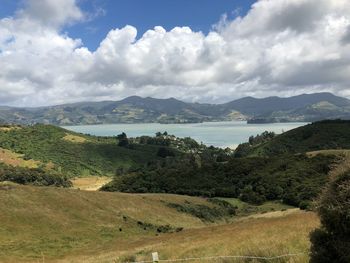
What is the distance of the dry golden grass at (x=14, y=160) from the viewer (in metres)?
156

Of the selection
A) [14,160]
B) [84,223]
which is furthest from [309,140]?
[84,223]

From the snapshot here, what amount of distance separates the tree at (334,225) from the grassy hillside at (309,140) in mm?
152592

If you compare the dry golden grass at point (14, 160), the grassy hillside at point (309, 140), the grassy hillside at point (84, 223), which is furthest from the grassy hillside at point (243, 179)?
the dry golden grass at point (14, 160)

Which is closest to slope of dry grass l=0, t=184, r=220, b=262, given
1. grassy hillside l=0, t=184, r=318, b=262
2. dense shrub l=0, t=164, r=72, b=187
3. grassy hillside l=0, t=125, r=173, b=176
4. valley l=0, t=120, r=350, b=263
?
grassy hillside l=0, t=184, r=318, b=262

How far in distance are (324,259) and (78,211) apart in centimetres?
4721

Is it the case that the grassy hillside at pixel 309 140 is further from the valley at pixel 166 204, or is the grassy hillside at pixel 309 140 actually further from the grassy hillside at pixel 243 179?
the grassy hillside at pixel 243 179

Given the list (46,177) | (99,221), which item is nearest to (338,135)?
(46,177)

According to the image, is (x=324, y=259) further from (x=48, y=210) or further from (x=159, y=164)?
(x=159, y=164)

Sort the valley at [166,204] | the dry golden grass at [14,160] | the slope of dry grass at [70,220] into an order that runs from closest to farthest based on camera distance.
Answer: the valley at [166,204]
the slope of dry grass at [70,220]
the dry golden grass at [14,160]

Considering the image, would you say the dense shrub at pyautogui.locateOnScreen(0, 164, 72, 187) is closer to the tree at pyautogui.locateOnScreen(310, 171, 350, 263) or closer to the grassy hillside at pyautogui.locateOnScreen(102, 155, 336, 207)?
the grassy hillside at pyautogui.locateOnScreen(102, 155, 336, 207)

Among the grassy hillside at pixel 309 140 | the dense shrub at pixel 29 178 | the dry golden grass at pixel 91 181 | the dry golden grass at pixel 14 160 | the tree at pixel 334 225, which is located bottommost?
the dry golden grass at pixel 91 181

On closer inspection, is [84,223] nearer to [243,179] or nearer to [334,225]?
[334,225]

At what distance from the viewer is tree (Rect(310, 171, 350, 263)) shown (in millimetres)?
8031

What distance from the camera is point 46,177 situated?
12588cm
